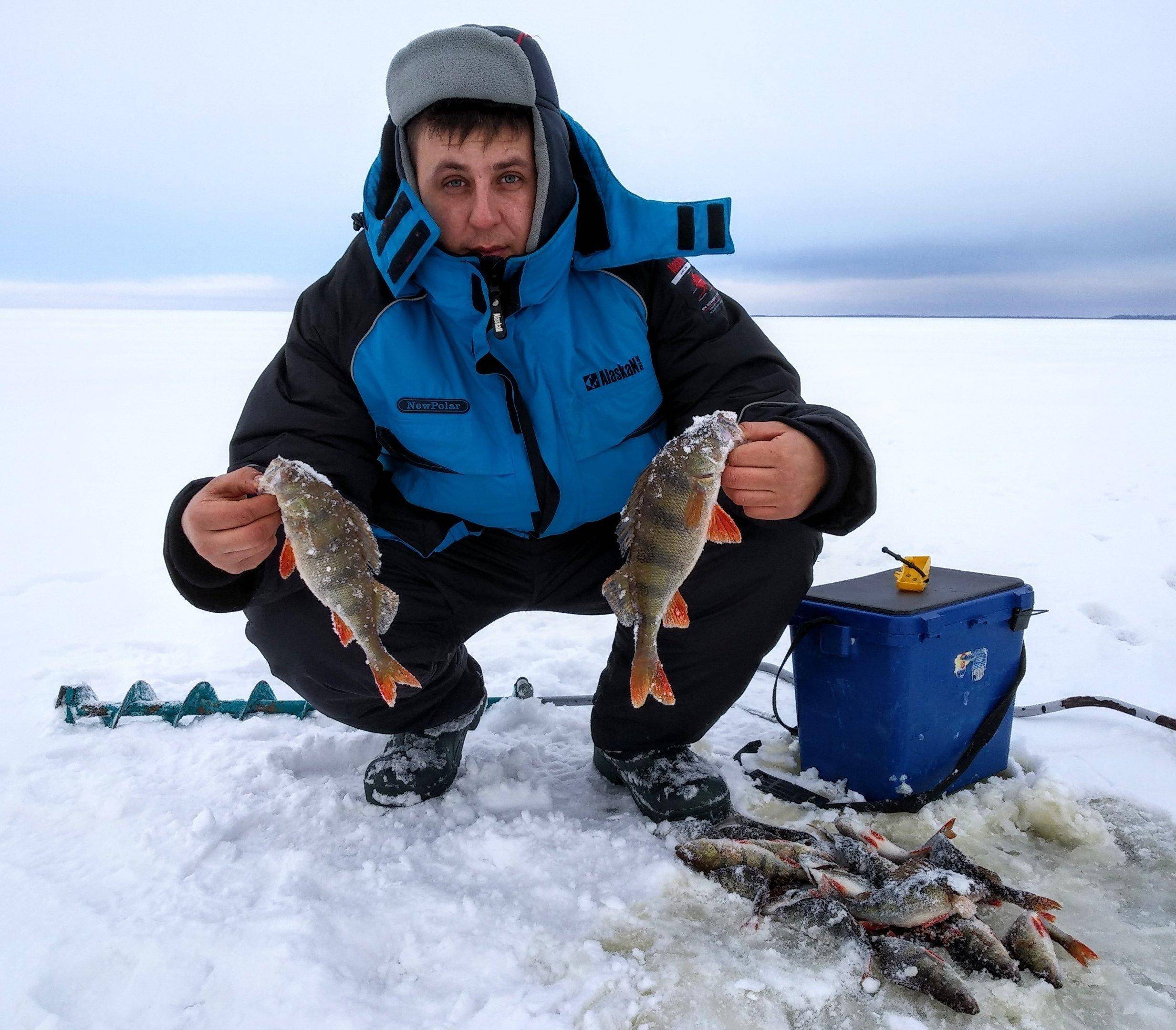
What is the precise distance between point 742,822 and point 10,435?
12.0 m

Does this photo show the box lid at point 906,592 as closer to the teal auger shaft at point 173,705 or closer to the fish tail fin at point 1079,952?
the fish tail fin at point 1079,952

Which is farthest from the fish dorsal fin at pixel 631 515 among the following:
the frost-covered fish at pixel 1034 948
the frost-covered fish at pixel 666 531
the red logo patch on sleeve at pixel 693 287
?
the frost-covered fish at pixel 1034 948

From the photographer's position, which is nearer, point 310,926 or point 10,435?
point 310,926

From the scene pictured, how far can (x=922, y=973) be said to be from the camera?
182cm

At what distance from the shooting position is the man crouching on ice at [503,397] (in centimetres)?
237

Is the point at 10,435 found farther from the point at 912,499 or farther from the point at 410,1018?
the point at 410,1018

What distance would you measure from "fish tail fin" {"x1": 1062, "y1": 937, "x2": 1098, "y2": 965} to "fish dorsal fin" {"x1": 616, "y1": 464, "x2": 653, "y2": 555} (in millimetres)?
1407

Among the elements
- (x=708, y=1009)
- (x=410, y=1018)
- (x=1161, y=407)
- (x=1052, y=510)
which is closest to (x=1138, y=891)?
(x=708, y=1009)

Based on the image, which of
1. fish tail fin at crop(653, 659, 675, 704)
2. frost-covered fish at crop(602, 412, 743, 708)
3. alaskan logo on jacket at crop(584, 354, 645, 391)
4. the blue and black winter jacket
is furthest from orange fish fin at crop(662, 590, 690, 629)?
alaskan logo on jacket at crop(584, 354, 645, 391)

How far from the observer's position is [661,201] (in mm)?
2557

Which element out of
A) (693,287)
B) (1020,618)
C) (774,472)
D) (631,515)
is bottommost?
(1020,618)

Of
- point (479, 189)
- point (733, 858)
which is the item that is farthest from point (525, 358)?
point (733, 858)

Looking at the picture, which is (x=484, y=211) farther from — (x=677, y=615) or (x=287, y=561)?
(x=677, y=615)

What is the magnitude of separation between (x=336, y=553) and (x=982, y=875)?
6.12 feet
